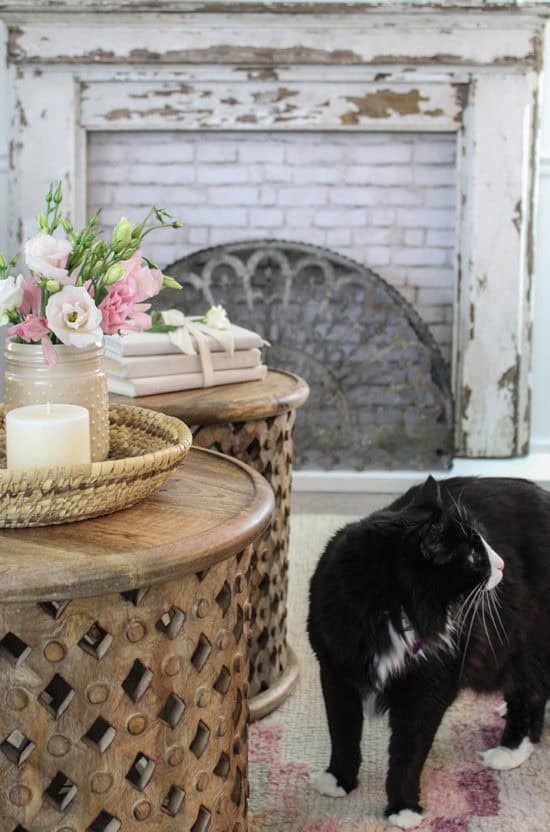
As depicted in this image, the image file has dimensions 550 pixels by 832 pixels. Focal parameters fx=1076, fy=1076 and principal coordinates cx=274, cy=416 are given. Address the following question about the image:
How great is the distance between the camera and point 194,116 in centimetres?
336

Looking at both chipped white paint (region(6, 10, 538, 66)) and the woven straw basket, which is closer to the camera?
the woven straw basket

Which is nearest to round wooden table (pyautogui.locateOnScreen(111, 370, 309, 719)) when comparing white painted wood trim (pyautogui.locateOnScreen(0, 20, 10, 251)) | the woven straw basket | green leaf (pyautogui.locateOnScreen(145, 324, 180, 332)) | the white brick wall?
green leaf (pyautogui.locateOnScreen(145, 324, 180, 332))

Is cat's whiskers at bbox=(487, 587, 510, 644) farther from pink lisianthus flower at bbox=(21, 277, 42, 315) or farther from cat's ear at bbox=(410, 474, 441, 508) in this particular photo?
pink lisianthus flower at bbox=(21, 277, 42, 315)

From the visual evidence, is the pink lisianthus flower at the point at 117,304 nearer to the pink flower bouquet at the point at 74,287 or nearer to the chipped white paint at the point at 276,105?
the pink flower bouquet at the point at 74,287

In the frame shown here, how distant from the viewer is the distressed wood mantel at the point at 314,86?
3.28m

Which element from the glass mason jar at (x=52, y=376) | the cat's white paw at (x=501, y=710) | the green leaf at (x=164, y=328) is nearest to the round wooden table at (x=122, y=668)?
the glass mason jar at (x=52, y=376)

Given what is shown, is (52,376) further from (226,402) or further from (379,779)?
(379,779)

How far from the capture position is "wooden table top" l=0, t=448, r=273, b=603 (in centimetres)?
106

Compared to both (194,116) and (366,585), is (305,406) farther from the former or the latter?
(366,585)

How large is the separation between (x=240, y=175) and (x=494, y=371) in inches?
40.2

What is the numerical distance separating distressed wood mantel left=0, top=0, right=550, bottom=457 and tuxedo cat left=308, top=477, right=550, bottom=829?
5.75 feet

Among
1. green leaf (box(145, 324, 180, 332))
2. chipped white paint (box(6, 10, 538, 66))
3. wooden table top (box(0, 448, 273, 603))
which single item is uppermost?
chipped white paint (box(6, 10, 538, 66))

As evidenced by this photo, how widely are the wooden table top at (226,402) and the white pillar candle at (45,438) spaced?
1.78 ft

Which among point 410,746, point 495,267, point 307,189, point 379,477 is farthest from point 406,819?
point 307,189
